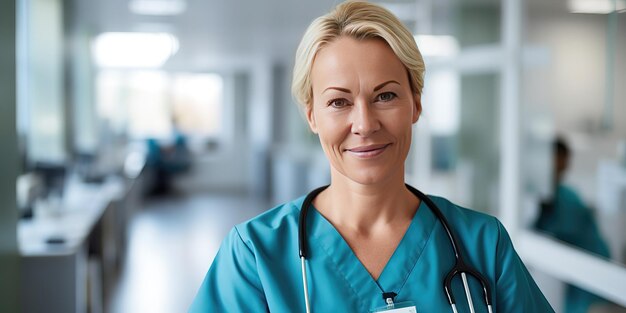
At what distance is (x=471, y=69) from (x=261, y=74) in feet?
26.3

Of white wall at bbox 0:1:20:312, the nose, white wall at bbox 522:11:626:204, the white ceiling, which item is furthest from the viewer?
the white ceiling

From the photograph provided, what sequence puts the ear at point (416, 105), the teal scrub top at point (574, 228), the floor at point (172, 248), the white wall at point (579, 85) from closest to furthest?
the ear at point (416, 105), the white wall at point (579, 85), the teal scrub top at point (574, 228), the floor at point (172, 248)

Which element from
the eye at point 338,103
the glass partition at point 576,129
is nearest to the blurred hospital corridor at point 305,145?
the glass partition at point 576,129

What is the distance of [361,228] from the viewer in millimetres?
1282

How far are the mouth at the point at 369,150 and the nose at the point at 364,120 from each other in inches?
1.0

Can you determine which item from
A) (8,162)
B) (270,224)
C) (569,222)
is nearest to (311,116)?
(270,224)

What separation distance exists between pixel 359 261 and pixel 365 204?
103mm

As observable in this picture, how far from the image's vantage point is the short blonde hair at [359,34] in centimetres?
115

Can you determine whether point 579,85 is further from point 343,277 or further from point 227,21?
point 227,21

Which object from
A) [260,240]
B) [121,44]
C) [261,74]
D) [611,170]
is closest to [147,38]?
[121,44]

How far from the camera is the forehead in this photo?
115 centimetres

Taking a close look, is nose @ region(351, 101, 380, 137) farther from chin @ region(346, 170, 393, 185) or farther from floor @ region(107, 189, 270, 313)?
floor @ region(107, 189, 270, 313)

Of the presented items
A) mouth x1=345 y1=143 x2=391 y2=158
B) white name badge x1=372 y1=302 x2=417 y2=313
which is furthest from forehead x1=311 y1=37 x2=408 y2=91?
white name badge x1=372 y1=302 x2=417 y2=313

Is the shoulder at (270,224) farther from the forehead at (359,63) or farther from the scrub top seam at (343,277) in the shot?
the forehead at (359,63)
